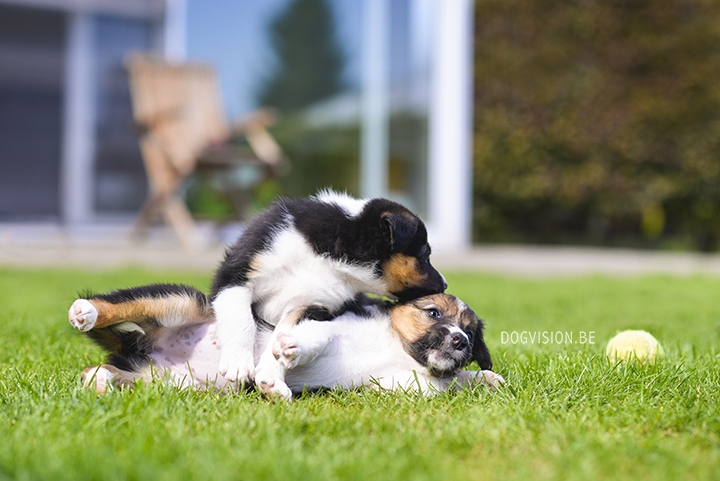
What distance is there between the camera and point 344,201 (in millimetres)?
2650

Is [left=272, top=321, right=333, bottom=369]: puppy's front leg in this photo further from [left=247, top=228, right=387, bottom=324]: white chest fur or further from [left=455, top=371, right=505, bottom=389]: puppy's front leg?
[left=455, top=371, right=505, bottom=389]: puppy's front leg

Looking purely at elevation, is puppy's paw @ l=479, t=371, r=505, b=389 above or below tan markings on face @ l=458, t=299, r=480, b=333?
below

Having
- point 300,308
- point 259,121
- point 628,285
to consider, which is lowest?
point 628,285

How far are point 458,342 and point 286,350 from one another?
0.58m

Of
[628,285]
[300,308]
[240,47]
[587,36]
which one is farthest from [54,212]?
[587,36]

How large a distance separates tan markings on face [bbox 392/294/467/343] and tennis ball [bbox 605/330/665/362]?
708 mm

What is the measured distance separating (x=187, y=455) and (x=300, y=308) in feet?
3.06

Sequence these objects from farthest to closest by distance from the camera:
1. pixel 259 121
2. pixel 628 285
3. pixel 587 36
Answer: pixel 587 36, pixel 259 121, pixel 628 285

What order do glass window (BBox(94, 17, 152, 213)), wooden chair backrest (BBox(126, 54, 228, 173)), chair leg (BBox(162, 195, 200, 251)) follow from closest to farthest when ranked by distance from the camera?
chair leg (BBox(162, 195, 200, 251)) → wooden chair backrest (BBox(126, 54, 228, 173)) → glass window (BBox(94, 17, 152, 213))

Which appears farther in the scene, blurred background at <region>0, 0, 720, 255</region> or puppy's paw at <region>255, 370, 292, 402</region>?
blurred background at <region>0, 0, 720, 255</region>

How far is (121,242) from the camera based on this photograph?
8539mm

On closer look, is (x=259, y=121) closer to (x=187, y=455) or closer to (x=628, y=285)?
(x=628, y=285)

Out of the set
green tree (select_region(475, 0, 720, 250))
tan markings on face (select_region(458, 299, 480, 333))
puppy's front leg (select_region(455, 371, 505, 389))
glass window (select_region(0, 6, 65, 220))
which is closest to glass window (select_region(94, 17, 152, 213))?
glass window (select_region(0, 6, 65, 220))

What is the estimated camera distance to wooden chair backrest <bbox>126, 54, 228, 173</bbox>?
744 cm
